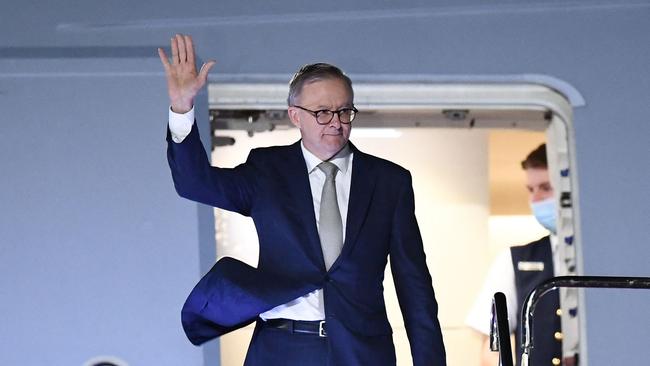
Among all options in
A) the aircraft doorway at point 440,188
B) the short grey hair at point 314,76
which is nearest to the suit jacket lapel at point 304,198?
the short grey hair at point 314,76

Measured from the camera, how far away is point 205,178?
2844 millimetres

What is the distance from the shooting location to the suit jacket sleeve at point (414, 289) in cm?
288

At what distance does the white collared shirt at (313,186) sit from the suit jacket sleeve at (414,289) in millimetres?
134

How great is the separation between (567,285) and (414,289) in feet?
1.79

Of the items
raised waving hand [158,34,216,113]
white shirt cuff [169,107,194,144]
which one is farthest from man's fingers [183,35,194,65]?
white shirt cuff [169,107,194,144]

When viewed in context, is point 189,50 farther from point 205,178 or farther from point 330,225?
point 330,225

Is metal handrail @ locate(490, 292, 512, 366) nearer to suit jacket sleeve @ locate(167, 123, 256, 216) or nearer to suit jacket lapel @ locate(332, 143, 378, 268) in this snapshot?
suit jacket lapel @ locate(332, 143, 378, 268)

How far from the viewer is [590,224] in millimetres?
4594

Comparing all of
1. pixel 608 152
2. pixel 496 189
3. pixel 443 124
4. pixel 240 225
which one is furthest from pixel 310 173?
pixel 496 189

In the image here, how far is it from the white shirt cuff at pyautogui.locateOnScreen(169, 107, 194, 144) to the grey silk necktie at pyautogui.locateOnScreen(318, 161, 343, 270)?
0.36 m

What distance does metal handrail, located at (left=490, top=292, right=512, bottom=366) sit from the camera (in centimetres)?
311

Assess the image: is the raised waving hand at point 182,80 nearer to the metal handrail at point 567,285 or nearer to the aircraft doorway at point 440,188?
the metal handrail at point 567,285

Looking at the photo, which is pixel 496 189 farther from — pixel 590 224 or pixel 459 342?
pixel 590 224

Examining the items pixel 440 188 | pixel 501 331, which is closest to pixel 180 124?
pixel 501 331
